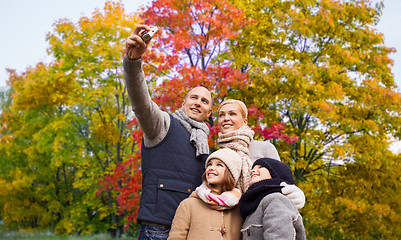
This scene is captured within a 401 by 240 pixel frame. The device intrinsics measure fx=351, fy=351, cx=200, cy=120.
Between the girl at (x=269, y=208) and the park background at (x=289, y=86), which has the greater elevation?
the park background at (x=289, y=86)

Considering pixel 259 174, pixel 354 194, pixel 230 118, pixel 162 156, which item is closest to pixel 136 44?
pixel 162 156

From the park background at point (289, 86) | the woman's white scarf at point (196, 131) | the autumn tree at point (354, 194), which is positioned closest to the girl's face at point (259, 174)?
the woman's white scarf at point (196, 131)

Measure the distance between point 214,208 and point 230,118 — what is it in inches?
35.1

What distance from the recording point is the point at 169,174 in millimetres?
2719

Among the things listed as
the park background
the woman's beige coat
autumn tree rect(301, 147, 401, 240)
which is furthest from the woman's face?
autumn tree rect(301, 147, 401, 240)

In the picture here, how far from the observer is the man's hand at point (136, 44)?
90.0 inches

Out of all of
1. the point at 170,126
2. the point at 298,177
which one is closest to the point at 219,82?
the point at 298,177

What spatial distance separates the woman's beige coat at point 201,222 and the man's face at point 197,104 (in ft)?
2.77

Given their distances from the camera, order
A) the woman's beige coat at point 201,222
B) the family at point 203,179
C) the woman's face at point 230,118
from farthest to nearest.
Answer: the woman's face at point 230,118 → the woman's beige coat at point 201,222 → the family at point 203,179

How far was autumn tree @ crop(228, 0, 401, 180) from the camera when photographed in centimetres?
930

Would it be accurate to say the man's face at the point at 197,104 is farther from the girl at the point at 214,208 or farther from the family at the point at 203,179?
the girl at the point at 214,208

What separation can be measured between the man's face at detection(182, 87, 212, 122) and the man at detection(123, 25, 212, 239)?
0.36 ft

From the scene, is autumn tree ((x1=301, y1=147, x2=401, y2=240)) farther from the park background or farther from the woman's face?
the woman's face

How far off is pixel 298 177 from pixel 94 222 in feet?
38.4
